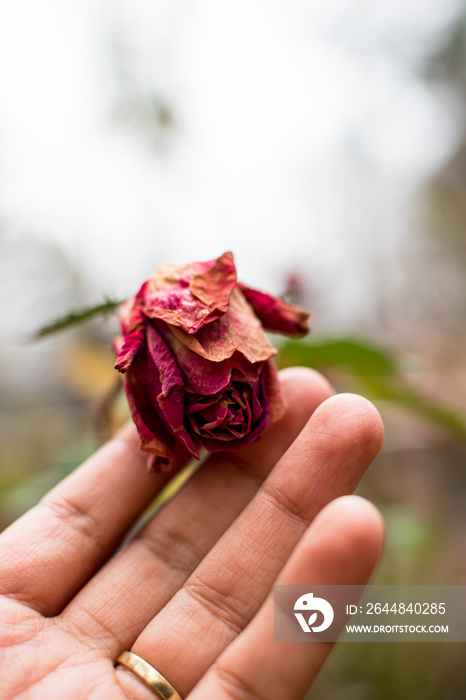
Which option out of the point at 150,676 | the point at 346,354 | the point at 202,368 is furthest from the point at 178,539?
the point at 346,354

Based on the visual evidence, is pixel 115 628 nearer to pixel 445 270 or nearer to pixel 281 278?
pixel 281 278

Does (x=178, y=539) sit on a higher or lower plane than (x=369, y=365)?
lower

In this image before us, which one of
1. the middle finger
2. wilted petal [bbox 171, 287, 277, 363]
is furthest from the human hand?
wilted petal [bbox 171, 287, 277, 363]

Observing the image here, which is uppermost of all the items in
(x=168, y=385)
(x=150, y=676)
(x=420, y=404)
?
(x=168, y=385)

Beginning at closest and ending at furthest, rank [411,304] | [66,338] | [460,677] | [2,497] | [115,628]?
[115,628] → [2,497] → [460,677] → [66,338] → [411,304]

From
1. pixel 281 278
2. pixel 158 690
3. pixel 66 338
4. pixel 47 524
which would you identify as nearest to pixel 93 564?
pixel 47 524

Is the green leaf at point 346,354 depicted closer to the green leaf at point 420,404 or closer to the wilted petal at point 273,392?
the green leaf at point 420,404

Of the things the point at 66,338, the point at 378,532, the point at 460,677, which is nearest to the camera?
the point at 378,532

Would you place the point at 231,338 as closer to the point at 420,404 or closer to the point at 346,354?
the point at 346,354
